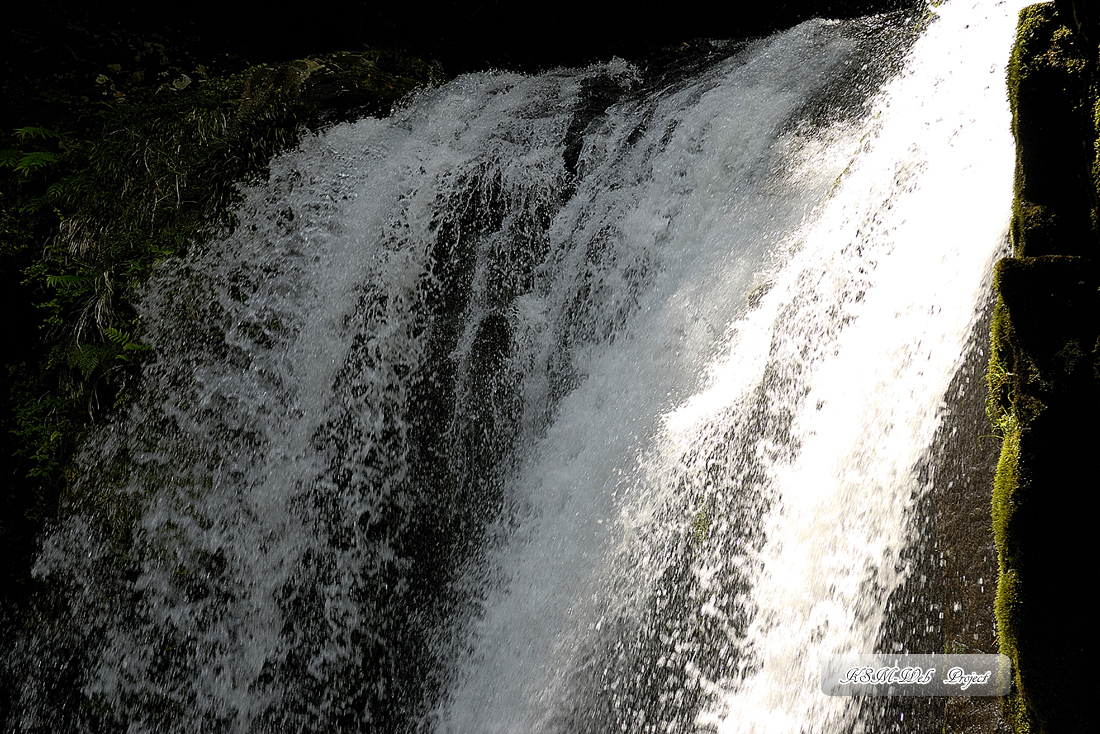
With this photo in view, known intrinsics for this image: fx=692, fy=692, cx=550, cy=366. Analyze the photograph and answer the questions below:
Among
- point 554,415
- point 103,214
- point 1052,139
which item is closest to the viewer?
point 1052,139

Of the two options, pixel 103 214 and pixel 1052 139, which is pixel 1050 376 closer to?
pixel 1052 139

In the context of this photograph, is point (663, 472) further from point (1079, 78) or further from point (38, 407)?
point (38, 407)

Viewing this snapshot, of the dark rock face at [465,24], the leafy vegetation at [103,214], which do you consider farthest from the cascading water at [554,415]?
the dark rock face at [465,24]

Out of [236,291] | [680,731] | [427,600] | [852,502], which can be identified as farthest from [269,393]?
[852,502]

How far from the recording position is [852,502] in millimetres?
2166

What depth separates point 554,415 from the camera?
3576mm

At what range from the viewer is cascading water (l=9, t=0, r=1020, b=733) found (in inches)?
90.7

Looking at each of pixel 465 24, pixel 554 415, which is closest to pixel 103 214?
pixel 554 415

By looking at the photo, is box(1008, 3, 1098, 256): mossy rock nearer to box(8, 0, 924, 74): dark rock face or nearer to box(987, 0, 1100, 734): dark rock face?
box(987, 0, 1100, 734): dark rock face

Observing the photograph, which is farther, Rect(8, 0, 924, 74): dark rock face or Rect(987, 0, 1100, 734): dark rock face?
Rect(8, 0, 924, 74): dark rock face

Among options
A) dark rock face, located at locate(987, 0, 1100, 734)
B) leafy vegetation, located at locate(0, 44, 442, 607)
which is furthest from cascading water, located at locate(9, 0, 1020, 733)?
dark rock face, located at locate(987, 0, 1100, 734)

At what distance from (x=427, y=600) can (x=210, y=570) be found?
110cm

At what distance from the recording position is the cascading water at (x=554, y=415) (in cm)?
230

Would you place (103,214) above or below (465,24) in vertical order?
below
